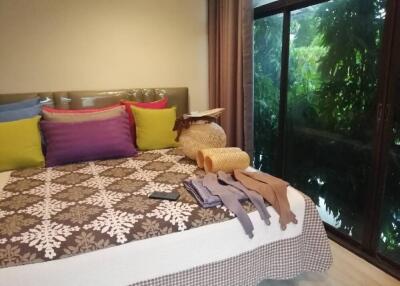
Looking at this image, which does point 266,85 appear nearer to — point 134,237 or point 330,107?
point 330,107

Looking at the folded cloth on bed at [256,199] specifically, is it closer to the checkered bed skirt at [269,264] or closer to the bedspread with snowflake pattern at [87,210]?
the bedspread with snowflake pattern at [87,210]

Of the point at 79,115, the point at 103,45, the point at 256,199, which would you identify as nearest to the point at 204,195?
the point at 256,199

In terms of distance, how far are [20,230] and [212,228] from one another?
2.71ft

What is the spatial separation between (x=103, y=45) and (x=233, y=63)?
124 cm

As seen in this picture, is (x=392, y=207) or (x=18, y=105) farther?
(x=18, y=105)

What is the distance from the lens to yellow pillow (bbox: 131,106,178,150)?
256cm

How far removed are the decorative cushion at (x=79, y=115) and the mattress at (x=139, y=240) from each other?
532mm

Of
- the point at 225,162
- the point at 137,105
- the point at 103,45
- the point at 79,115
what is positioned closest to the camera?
the point at 225,162

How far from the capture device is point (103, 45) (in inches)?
111

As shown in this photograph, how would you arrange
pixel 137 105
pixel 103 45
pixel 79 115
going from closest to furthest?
1. pixel 79 115
2. pixel 137 105
3. pixel 103 45

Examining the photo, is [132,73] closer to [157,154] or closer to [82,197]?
[157,154]

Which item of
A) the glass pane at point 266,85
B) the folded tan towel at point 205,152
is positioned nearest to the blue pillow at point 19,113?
the folded tan towel at point 205,152

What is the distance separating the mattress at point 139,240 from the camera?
118 centimetres

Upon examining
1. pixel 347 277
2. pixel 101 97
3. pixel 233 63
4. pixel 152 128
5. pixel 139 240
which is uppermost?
pixel 233 63
